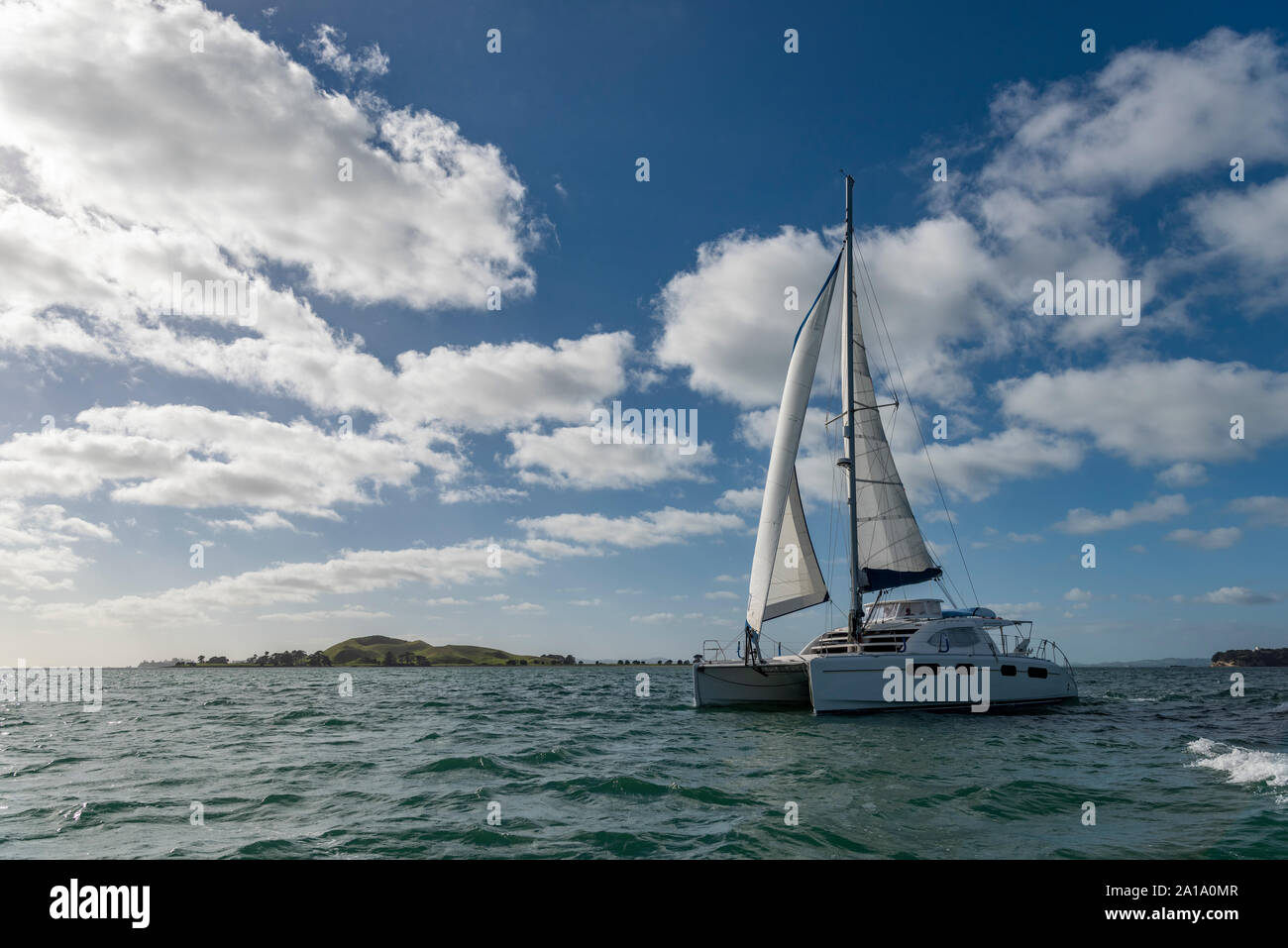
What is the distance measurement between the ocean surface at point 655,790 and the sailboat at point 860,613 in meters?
3.07

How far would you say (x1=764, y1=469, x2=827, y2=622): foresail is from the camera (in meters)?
35.8

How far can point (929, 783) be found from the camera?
16.0m

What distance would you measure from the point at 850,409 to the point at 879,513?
6.08m

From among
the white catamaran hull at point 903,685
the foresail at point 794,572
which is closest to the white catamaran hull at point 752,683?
the white catamaran hull at point 903,685

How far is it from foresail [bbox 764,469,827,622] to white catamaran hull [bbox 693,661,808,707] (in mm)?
2591

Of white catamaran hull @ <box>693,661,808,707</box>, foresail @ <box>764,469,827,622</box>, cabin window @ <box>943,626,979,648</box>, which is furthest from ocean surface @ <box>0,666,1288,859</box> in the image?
foresail @ <box>764,469,827,622</box>

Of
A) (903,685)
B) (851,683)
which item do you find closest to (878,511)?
(903,685)

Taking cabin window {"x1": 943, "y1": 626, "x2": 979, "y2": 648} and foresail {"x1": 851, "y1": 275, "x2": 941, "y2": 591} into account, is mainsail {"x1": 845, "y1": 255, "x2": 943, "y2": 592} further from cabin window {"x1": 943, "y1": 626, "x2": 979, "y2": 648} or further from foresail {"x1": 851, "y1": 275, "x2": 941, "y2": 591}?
cabin window {"x1": 943, "y1": 626, "x2": 979, "y2": 648}

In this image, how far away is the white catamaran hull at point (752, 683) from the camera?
3409 cm

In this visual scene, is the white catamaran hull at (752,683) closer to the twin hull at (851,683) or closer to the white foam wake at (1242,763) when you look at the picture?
the twin hull at (851,683)

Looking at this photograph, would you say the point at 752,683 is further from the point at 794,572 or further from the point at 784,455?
the point at 784,455

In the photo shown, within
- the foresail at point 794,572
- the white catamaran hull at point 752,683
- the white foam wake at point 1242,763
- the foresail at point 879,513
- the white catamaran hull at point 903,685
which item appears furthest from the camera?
the foresail at point 879,513
